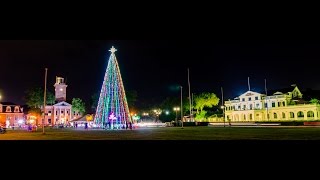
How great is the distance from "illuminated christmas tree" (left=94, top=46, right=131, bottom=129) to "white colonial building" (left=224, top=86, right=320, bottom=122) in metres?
37.0

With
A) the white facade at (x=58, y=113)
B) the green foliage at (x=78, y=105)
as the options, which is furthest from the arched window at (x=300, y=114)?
the white facade at (x=58, y=113)

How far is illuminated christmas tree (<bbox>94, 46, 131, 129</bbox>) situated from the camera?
48.7 m

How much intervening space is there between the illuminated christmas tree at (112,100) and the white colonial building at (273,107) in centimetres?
3696

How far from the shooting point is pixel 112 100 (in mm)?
48688

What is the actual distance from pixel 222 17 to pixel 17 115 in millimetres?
111497

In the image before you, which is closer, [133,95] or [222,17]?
[222,17]

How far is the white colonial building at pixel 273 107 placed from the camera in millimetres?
78188

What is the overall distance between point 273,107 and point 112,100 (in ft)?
186

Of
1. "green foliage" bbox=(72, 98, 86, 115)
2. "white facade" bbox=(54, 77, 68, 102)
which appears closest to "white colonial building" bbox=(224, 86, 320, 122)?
"green foliage" bbox=(72, 98, 86, 115)

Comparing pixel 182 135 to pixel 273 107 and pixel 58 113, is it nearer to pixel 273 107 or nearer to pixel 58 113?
pixel 273 107
